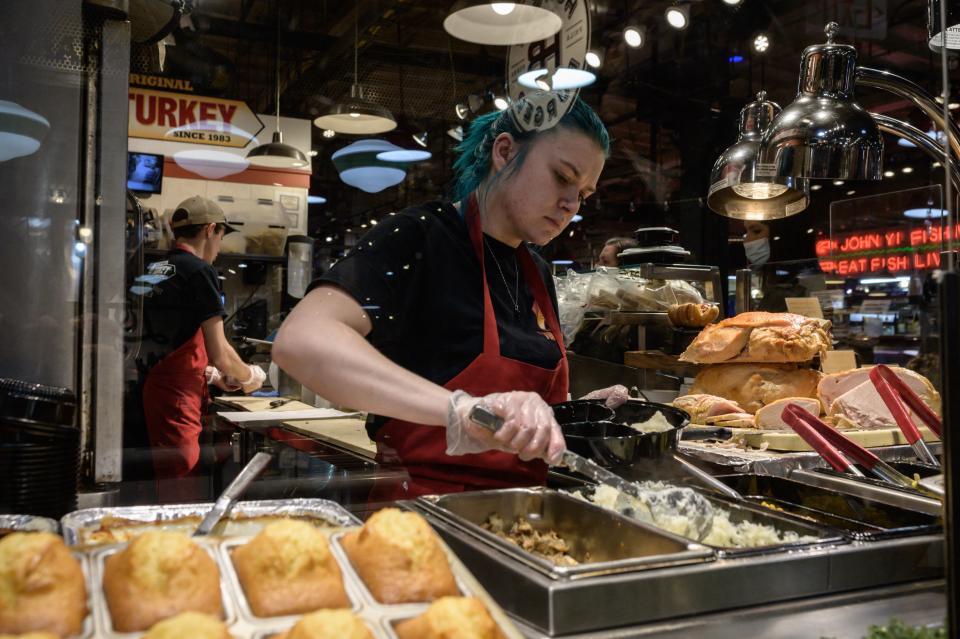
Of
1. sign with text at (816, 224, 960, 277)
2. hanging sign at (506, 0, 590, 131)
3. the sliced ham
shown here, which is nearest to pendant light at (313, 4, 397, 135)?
hanging sign at (506, 0, 590, 131)

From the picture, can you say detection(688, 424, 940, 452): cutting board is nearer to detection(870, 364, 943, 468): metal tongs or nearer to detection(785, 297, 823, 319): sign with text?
detection(870, 364, 943, 468): metal tongs

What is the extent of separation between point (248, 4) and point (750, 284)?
264cm

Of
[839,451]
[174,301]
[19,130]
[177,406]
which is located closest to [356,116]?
[174,301]

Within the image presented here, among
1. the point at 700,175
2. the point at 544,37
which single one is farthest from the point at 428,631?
the point at 700,175

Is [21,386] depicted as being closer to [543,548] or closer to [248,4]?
[543,548]

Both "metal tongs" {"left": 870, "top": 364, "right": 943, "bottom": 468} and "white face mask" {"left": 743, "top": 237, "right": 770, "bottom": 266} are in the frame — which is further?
"white face mask" {"left": 743, "top": 237, "right": 770, "bottom": 266}

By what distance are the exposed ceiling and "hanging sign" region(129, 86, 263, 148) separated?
0.22ft

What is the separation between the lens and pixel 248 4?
10.8ft

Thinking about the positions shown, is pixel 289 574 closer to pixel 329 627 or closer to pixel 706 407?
pixel 329 627

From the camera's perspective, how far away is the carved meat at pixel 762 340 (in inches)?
117

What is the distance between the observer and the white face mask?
4547 millimetres

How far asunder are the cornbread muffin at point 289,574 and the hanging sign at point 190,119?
256 centimetres

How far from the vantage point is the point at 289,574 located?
36.9 inches

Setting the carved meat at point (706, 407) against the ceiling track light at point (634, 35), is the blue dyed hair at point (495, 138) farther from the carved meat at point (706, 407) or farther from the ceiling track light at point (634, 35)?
the ceiling track light at point (634, 35)
